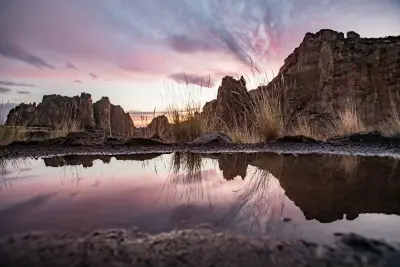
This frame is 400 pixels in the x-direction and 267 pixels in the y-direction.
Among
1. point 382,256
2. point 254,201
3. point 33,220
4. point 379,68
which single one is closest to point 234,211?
point 254,201

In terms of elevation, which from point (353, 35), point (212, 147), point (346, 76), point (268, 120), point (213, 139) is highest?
point (353, 35)

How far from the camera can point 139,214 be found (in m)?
1.15

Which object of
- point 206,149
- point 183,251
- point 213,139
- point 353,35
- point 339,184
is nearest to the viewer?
point 183,251

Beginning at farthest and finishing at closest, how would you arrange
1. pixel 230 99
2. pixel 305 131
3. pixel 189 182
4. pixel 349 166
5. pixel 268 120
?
1. pixel 230 99
2. pixel 305 131
3. pixel 268 120
4. pixel 349 166
5. pixel 189 182

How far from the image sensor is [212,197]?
142 cm

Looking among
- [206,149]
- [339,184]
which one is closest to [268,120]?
[206,149]

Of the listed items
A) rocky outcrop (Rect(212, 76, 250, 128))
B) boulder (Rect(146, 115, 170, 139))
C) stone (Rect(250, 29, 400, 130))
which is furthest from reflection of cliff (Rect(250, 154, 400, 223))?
stone (Rect(250, 29, 400, 130))

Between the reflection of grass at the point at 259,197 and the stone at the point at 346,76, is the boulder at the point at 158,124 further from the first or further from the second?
the stone at the point at 346,76

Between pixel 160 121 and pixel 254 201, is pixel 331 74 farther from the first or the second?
pixel 254 201

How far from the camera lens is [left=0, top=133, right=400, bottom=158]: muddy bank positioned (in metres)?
3.47

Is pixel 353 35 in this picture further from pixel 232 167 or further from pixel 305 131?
pixel 232 167

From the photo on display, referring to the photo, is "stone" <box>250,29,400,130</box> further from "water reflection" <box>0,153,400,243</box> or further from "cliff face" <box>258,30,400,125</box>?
"water reflection" <box>0,153,400,243</box>

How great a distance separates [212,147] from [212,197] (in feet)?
8.09

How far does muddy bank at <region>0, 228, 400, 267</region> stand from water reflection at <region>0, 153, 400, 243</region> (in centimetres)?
10
